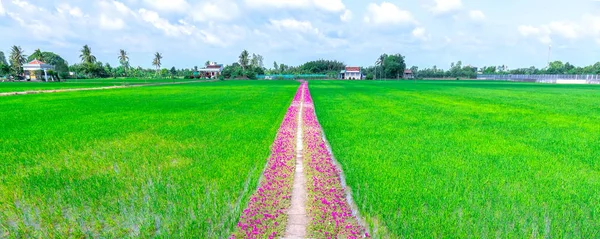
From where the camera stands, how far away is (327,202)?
14.0ft

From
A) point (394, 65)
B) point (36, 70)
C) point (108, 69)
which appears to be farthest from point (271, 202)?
point (108, 69)

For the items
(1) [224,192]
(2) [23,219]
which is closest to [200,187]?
(1) [224,192]

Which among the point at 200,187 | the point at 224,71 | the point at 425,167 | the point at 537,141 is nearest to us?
the point at 200,187

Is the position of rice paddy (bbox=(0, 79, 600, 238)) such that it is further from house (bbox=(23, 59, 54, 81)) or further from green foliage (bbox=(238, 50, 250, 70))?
green foliage (bbox=(238, 50, 250, 70))

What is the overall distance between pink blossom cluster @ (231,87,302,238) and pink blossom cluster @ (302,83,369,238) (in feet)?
→ 1.20

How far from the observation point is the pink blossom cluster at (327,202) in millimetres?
3557

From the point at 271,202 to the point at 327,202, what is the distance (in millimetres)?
845

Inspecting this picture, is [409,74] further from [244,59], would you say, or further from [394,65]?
[244,59]

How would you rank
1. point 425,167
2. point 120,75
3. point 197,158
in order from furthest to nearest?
point 120,75, point 197,158, point 425,167

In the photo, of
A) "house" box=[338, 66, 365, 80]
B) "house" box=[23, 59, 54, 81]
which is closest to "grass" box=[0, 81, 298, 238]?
"house" box=[23, 59, 54, 81]

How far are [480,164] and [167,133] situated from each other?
8712 millimetres

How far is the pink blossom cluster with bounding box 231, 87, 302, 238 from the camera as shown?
140 inches

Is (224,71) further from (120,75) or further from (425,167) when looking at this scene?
(425,167)

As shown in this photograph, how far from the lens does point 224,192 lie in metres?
4.63
